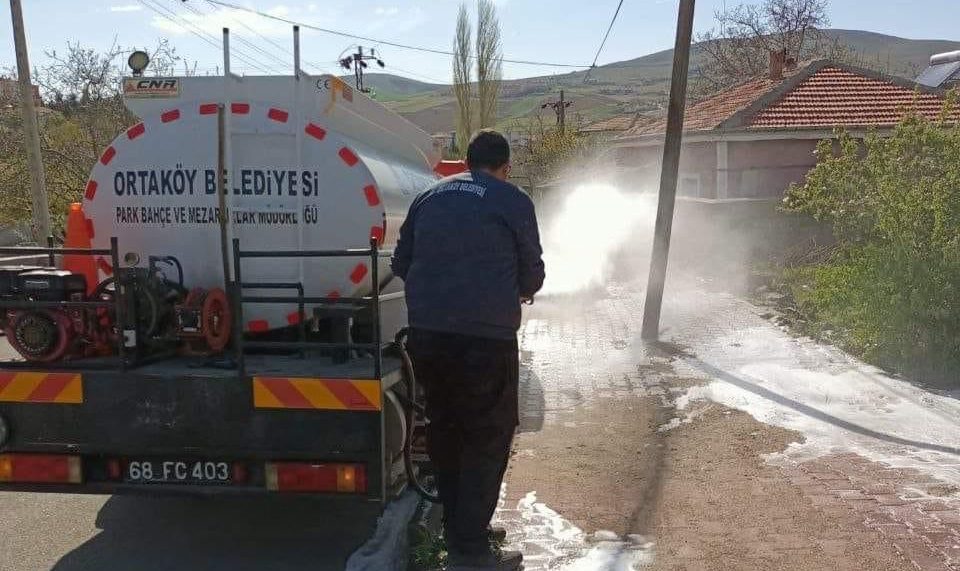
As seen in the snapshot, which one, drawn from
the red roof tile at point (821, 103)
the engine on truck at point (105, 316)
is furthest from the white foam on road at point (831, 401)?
the red roof tile at point (821, 103)

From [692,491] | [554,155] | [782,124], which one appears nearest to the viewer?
[692,491]

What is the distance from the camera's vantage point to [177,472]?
153 inches

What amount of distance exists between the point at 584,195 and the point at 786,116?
27.7 feet

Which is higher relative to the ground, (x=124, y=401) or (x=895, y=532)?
(x=124, y=401)

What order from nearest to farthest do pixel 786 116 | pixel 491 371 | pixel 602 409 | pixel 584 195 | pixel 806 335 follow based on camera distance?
pixel 491 371 → pixel 602 409 → pixel 806 335 → pixel 786 116 → pixel 584 195

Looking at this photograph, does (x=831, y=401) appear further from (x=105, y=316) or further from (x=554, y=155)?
(x=554, y=155)

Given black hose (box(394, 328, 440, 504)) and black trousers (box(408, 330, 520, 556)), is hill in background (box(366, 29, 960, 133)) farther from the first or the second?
black trousers (box(408, 330, 520, 556))

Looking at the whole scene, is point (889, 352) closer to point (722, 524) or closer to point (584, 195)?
point (722, 524)

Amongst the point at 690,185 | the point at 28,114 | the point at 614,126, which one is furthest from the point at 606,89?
the point at 28,114

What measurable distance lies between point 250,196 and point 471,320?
1.56 meters

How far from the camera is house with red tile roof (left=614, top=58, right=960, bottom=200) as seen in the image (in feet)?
57.3

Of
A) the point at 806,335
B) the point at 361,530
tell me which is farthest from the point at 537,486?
the point at 806,335

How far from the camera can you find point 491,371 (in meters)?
3.67

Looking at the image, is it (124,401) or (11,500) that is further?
(11,500)
